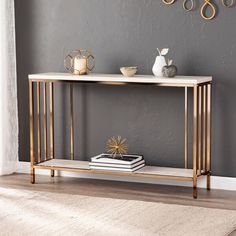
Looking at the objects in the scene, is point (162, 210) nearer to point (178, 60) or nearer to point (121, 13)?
point (178, 60)

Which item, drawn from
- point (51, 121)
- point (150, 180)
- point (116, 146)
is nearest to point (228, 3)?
point (116, 146)

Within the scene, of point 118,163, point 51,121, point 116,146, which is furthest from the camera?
point 51,121

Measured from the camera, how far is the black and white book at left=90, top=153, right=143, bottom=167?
208 inches

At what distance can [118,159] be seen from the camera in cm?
535

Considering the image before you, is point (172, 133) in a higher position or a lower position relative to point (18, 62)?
lower

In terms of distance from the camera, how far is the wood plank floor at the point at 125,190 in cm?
504

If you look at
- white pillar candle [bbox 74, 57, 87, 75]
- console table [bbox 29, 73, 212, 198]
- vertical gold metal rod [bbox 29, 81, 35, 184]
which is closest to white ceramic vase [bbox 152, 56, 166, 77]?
console table [bbox 29, 73, 212, 198]

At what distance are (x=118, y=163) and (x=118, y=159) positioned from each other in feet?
0.15

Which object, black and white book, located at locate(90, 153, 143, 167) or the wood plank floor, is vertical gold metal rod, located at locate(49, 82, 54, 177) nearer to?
the wood plank floor

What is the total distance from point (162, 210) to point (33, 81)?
5.13 ft

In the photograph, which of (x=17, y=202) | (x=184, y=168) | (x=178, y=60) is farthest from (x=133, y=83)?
(x=17, y=202)

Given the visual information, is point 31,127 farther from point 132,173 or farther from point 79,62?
point 132,173

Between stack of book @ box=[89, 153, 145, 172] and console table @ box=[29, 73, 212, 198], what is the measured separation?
1.5 inches

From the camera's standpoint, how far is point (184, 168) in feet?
17.9
